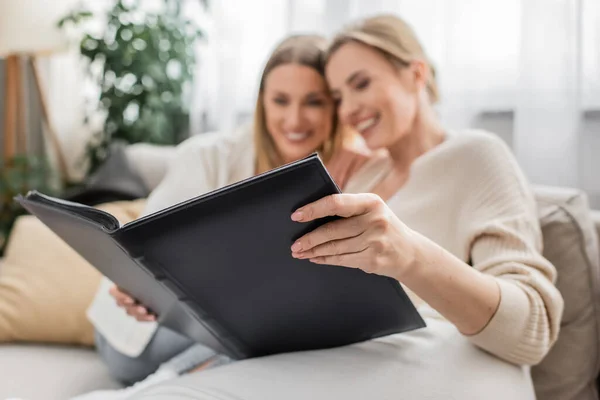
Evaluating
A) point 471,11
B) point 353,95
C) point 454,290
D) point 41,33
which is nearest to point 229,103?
point 41,33

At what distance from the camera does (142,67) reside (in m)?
2.40

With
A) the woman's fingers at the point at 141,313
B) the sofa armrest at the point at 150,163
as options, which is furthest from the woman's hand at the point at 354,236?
the sofa armrest at the point at 150,163

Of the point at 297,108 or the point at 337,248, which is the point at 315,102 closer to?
the point at 297,108

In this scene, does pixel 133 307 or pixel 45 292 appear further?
pixel 45 292

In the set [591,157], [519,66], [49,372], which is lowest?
[49,372]

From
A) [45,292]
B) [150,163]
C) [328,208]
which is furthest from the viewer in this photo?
[150,163]

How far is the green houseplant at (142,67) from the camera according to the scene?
2393 mm

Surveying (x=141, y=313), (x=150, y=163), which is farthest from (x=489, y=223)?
(x=150, y=163)

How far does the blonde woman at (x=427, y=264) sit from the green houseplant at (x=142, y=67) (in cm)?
140

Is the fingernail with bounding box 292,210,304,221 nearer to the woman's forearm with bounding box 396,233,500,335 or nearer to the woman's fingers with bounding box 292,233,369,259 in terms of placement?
the woman's fingers with bounding box 292,233,369,259

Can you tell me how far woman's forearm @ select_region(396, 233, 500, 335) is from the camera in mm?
720

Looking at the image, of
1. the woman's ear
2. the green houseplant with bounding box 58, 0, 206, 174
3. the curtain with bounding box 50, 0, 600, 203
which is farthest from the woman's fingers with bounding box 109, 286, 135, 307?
the green houseplant with bounding box 58, 0, 206, 174

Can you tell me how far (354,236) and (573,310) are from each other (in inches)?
21.7

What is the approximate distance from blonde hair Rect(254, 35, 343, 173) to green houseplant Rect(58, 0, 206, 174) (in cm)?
114
